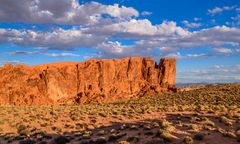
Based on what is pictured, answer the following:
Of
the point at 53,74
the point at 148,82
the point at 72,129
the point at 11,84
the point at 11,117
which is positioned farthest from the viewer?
the point at 148,82

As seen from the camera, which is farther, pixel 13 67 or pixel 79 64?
pixel 79 64

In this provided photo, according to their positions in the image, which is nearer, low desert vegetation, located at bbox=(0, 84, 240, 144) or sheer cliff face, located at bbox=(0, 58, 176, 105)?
low desert vegetation, located at bbox=(0, 84, 240, 144)

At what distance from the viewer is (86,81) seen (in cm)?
6681

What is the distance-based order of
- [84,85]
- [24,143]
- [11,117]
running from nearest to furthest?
1. [24,143]
2. [11,117]
3. [84,85]

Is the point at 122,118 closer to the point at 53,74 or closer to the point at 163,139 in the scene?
the point at 163,139

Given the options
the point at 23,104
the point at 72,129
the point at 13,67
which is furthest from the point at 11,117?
the point at 13,67

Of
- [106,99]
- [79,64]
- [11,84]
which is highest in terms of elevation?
[79,64]

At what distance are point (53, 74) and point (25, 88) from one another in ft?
22.7

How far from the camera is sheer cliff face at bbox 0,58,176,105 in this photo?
55031 millimetres

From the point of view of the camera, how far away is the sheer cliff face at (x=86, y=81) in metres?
55.0

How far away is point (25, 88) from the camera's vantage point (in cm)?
5556

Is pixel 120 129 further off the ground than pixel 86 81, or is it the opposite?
pixel 86 81

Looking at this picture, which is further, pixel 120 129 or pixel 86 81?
pixel 86 81

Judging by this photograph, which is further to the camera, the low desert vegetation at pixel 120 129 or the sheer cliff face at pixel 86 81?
the sheer cliff face at pixel 86 81
